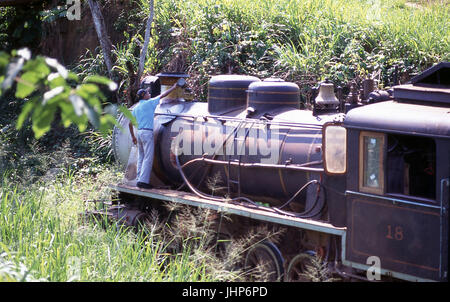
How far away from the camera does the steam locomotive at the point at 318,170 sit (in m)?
5.41

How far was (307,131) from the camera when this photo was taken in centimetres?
696

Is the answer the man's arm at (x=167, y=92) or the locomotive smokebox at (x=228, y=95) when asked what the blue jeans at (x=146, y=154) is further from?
the locomotive smokebox at (x=228, y=95)

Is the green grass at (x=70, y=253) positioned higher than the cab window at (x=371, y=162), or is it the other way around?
the cab window at (x=371, y=162)

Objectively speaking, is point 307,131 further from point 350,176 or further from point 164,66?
point 164,66

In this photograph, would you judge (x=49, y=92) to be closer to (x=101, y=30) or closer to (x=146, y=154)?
(x=146, y=154)

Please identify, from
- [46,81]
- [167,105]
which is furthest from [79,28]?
[46,81]

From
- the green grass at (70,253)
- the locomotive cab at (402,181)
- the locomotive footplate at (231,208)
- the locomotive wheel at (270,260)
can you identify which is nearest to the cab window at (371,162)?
the locomotive cab at (402,181)

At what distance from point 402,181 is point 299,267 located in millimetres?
1789

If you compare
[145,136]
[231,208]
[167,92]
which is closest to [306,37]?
[167,92]

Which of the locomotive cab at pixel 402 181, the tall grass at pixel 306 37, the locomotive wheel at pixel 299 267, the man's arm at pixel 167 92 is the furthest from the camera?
the tall grass at pixel 306 37

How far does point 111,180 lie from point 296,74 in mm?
4206

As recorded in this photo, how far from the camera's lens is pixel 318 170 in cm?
653

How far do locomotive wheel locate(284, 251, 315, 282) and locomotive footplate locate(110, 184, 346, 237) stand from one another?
1.18 ft

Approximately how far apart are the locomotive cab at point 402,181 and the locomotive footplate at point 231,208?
0.23 meters
